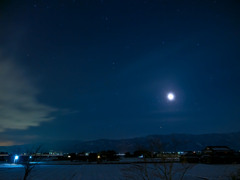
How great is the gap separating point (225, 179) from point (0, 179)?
19.5 metres

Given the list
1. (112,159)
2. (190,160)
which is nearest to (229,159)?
(190,160)

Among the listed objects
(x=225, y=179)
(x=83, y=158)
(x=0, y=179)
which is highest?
(x=83, y=158)

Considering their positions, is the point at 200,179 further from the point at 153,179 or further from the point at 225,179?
the point at 153,179

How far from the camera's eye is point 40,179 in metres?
20.3

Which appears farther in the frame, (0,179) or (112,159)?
(112,159)

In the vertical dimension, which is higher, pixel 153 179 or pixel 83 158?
pixel 83 158

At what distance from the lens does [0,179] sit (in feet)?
69.2

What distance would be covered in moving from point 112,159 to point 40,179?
3987 centimetres

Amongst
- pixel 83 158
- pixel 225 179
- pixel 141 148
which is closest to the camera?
pixel 141 148

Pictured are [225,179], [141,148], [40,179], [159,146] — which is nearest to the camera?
[159,146]

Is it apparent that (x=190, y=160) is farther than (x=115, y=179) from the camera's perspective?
Yes

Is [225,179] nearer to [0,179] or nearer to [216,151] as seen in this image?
[0,179]

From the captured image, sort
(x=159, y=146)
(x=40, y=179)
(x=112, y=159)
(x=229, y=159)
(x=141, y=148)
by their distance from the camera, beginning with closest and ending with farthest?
(x=159, y=146), (x=141, y=148), (x=40, y=179), (x=229, y=159), (x=112, y=159)

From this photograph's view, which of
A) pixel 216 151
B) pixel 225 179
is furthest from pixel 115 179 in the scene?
pixel 216 151
